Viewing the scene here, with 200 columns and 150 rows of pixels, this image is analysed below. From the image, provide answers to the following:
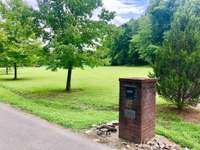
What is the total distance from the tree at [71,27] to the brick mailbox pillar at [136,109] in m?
9.37

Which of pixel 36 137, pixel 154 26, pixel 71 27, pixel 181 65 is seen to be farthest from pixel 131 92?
pixel 154 26

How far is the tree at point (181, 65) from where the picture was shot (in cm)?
1095

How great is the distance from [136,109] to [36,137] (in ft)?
7.35

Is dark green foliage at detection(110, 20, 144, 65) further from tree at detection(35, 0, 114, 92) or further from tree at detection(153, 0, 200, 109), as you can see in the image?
tree at detection(153, 0, 200, 109)

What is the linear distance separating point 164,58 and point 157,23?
3821 cm

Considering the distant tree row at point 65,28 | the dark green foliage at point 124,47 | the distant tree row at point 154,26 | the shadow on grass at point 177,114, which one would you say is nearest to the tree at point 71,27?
the distant tree row at point 65,28

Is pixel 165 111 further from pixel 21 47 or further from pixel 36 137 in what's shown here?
pixel 21 47

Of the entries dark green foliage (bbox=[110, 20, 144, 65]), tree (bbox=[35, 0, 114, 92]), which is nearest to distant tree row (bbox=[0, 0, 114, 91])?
tree (bbox=[35, 0, 114, 92])

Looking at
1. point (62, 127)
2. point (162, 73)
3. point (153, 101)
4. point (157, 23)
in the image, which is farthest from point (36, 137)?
point (157, 23)

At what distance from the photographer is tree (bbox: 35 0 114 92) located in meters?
16.2

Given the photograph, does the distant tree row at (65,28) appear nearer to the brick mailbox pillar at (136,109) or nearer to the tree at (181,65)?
the tree at (181,65)

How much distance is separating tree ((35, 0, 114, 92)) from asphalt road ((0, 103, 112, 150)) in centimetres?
747

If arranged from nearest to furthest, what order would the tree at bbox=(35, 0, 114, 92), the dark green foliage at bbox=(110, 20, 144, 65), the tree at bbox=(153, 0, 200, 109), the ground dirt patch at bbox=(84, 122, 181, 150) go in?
the ground dirt patch at bbox=(84, 122, 181, 150) → the tree at bbox=(153, 0, 200, 109) → the tree at bbox=(35, 0, 114, 92) → the dark green foliage at bbox=(110, 20, 144, 65)

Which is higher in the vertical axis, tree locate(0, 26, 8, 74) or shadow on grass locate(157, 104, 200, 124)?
tree locate(0, 26, 8, 74)
